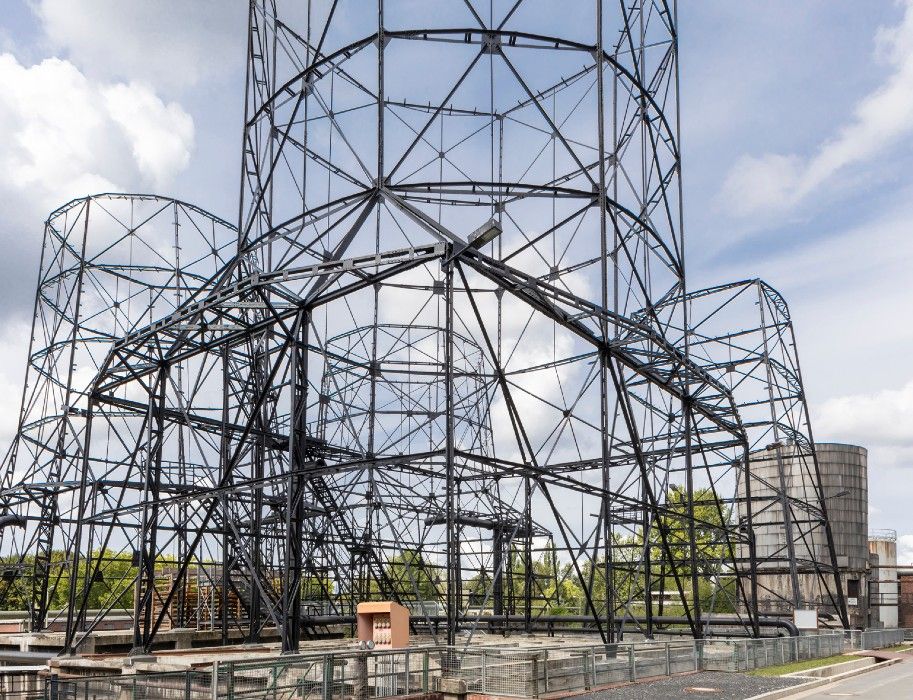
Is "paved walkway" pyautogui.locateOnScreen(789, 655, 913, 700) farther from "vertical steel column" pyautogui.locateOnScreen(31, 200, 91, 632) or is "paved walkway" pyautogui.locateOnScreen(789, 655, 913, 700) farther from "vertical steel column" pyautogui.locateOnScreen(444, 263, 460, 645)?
"vertical steel column" pyautogui.locateOnScreen(31, 200, 91, 632)

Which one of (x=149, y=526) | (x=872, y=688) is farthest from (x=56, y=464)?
(x=872, y=688)

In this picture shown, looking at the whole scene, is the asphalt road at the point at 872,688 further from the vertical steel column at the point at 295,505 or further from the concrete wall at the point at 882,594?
the concrete wall at the point at 882,594

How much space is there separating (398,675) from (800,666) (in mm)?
16503

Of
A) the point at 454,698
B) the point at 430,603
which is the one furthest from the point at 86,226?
the point at 454,698

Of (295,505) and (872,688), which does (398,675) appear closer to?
(295,505)

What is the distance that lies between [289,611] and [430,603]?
101 feet

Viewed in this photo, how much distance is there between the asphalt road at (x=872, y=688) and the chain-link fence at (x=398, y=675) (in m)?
3.80

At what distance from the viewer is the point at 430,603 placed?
54.9m

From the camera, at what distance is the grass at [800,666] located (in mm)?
28250

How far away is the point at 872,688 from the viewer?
2636 centimetres

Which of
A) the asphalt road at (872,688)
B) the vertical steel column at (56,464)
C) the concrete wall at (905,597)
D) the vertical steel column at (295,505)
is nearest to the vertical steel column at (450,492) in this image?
the vertical steel column at (295,505)

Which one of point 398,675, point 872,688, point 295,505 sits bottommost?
point 872,688

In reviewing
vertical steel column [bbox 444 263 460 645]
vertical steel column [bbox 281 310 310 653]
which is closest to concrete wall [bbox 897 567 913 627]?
vertical steel column [bbox 281 310 310 653]

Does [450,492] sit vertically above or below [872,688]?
above
